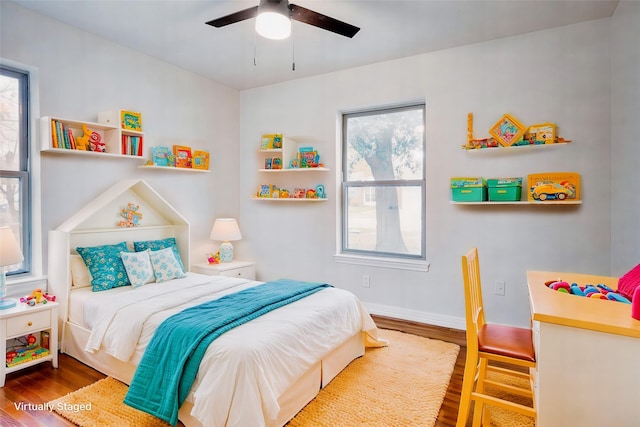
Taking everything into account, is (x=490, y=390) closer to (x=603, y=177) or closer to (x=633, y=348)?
(x=633, y=348)

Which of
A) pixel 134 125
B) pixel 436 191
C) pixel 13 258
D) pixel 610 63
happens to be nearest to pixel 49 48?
pixel 134 125

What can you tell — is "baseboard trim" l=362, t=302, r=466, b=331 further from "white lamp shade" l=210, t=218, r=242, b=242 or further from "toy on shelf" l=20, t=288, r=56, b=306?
"toy on shelf" l=20, t=288, r=56, b=306

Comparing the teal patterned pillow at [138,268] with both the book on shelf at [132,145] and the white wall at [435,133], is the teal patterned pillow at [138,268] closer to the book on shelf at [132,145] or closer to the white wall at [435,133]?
the white wall at [435,133]

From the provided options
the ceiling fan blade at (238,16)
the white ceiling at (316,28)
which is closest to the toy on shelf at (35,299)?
the white ceiling at (316,28)

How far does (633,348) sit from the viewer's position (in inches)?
46.5

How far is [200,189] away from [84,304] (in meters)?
1.92

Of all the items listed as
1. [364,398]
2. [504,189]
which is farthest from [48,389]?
[504,189]

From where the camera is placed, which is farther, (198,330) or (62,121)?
(62,121)

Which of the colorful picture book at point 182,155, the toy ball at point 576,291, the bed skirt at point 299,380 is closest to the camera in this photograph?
the toy ball at point 576,291

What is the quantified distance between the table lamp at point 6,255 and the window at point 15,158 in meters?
0.46

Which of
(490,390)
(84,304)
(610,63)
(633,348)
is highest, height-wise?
(610,63)

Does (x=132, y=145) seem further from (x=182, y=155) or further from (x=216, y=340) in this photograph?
(x=216, y=340)

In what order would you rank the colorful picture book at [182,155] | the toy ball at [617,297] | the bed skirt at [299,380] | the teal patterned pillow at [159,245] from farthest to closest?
1. the colorful picture book at [182,155]
2. the teal patterned pillow at [159,245]
3. the bed skirt at [299,380]
4. the toy ball at [617,297]

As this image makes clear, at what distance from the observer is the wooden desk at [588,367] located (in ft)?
3.91
